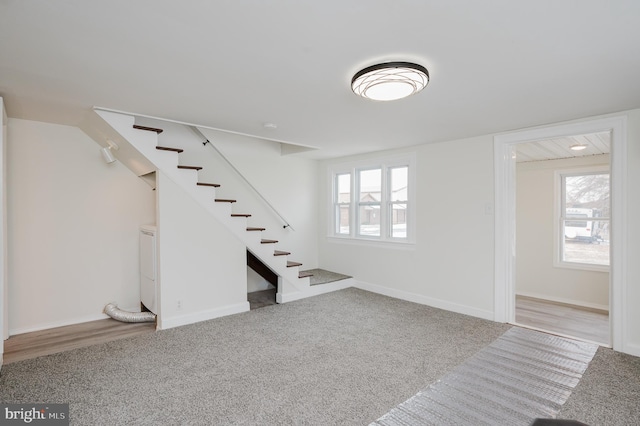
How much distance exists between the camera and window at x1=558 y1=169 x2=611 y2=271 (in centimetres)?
494

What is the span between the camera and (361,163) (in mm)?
5520

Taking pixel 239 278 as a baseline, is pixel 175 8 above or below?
above

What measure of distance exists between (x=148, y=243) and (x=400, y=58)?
11.4 ft

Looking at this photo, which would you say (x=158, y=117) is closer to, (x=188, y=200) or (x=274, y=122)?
(x=188, y=200)

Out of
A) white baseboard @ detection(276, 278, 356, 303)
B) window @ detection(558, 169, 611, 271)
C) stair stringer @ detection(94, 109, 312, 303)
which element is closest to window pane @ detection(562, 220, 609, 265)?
window @ detection(558, 169, 611, 271)

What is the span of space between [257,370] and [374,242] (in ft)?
10.3

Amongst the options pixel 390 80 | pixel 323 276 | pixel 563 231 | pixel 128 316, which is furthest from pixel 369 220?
pixel 128 316

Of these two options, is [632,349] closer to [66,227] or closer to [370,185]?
[370,185]

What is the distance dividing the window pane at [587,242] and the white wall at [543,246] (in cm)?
19

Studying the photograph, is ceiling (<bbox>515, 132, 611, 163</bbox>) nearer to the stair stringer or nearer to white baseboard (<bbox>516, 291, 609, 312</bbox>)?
white baseboard (<bbox>516, 291, 609, 312</bbox>)

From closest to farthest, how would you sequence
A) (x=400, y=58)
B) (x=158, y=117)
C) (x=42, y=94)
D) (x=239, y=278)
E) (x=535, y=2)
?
(x=535, y=2) < (x=400, y=58) < (x=42, y=94) < (x=158, y=117) < (x=239, y=278)

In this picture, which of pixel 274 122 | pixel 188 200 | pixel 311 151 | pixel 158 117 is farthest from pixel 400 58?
pixel 311 151

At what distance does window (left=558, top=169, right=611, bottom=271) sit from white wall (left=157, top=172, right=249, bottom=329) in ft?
17.0

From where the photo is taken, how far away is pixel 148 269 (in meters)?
3.94
